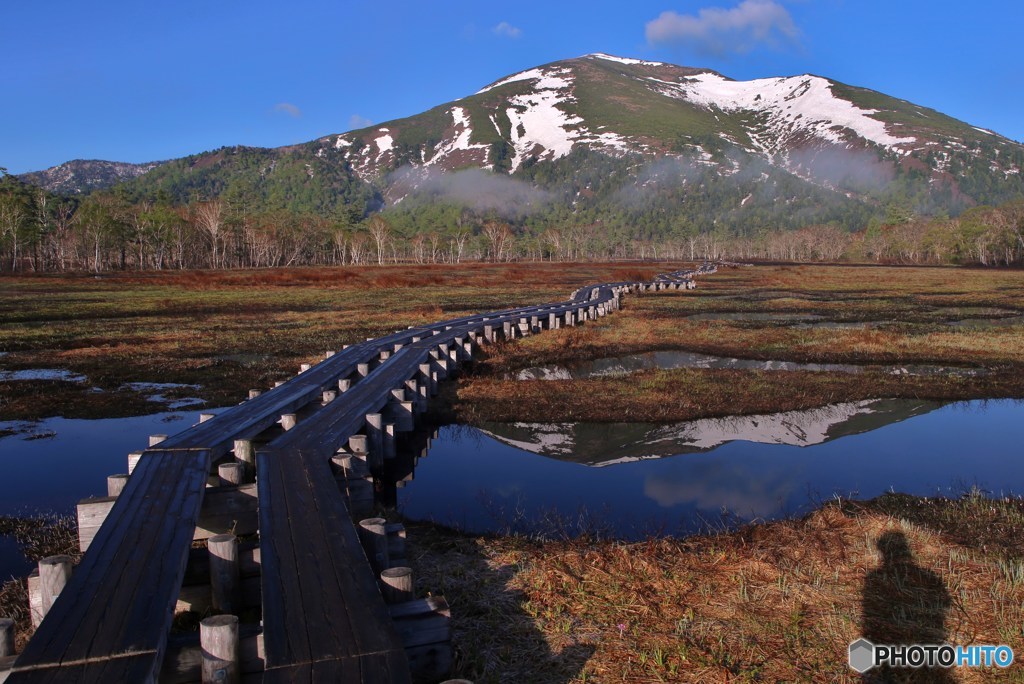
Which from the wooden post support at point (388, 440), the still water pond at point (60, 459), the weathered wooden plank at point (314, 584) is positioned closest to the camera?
the weathered wooden plank at point (314, 584)

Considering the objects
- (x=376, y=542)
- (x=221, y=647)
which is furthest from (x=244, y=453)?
(x=221, y=647)

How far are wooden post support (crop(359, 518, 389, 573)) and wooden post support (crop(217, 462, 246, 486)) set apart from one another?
2203mm

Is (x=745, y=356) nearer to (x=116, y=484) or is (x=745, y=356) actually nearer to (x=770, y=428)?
(x=770, y=428)

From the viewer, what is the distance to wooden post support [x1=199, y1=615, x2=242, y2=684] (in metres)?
3.67

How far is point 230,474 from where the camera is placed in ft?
22.5

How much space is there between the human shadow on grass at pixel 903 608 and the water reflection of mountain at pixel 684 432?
500 cm

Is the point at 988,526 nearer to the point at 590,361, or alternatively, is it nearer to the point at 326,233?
the point at 590,361

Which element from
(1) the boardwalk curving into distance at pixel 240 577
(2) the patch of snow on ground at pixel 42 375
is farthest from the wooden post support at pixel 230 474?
(2) the patch of snow on ground at pixel 42 375

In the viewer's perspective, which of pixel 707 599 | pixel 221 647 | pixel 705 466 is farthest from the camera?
pixel 705 466

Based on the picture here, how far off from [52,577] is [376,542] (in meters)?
2.08

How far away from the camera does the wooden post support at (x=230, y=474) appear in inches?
270

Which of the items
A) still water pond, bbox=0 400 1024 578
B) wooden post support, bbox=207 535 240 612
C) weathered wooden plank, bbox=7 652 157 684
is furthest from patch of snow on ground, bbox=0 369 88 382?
weathered wooden plank, bbox=7 652 157 684

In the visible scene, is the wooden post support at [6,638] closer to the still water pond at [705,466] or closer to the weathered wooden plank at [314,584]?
the weathered wooden plank at [314,584]

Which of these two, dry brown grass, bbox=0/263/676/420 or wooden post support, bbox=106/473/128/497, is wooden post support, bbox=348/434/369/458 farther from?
dry brown grass, bbox=0/263/676/420
